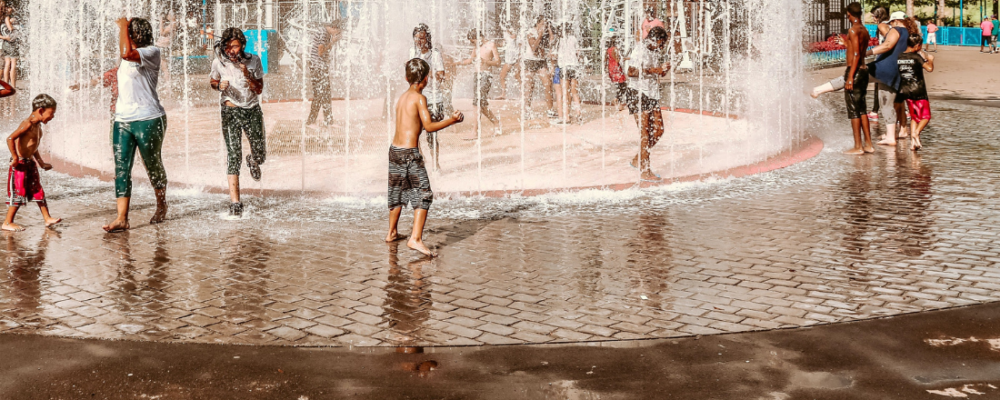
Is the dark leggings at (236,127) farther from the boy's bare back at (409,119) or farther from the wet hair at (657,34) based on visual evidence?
the wet hair at (657,34)

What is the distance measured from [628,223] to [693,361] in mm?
3714

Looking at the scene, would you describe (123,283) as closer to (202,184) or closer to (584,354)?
(584,354)

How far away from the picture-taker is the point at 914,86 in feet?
41.9

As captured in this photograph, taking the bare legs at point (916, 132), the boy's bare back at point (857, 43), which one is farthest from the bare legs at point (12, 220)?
the bare legs at point (916, 132)

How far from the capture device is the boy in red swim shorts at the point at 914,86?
12.7 meters

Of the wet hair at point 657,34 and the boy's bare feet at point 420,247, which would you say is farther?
the wet hair at point 657,34

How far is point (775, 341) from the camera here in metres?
5.11

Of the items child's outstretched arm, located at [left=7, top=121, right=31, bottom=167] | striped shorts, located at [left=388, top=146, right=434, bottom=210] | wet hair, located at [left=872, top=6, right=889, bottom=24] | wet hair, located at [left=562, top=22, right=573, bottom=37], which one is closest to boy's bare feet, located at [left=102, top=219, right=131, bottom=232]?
child's outstretched arm, located at [left=7, top=121, right=31, bottom=167]

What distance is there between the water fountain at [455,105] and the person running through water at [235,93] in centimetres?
137

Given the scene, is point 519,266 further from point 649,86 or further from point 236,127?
point 649,86

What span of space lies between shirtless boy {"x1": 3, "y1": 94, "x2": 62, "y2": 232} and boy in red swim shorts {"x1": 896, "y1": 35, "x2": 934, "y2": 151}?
9766 millimetres

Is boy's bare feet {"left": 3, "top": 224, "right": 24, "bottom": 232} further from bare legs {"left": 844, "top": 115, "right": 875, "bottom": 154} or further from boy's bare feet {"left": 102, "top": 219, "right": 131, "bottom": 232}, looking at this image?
bare legs {"left": 844, "top": 115, "right": 875, "bottom": 154}

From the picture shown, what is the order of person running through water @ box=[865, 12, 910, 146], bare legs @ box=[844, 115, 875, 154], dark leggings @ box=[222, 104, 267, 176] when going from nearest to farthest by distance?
dark leggings @ box=[222, 104, 267, 176]
bare legs @ box=[844, 115, 875, 154]
person running through water @ box=[865, 12, 910, 146]

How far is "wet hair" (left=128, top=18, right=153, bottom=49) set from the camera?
324 inches
